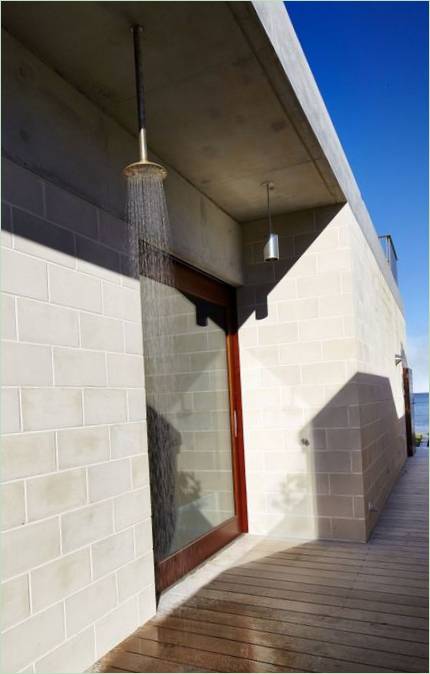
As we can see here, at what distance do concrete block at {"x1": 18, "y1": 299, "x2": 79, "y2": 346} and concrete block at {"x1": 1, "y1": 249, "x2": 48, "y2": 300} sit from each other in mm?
40

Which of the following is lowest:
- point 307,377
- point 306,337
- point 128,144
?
point 307,377

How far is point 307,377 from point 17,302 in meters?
2.54

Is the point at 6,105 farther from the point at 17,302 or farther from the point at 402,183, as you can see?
the point at 402,183

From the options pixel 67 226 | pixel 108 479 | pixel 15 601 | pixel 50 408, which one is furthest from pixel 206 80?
pixel 15 601

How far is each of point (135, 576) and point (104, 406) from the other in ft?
2.77

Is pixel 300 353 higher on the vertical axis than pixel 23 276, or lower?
lower

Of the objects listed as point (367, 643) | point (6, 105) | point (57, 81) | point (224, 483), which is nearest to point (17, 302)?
point (6, 105)

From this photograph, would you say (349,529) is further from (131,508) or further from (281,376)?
(131,508)

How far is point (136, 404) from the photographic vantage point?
244cm

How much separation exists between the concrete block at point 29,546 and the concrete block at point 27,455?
0.19 metres

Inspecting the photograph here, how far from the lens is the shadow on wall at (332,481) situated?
3.64m

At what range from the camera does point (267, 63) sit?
6.86 ft

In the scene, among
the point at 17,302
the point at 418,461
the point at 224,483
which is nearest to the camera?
the point at 17,302

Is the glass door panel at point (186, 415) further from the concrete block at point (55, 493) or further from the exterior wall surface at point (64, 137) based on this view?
the concrete block at point (55, 493)
